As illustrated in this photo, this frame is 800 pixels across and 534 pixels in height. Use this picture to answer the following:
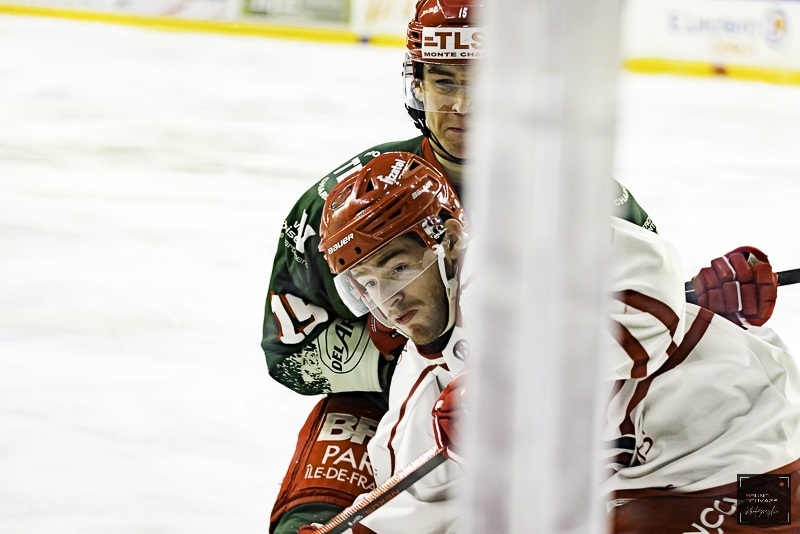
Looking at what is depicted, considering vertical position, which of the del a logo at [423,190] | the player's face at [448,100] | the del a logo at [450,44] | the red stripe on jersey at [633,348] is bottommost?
the red stripe on jersey at [633,348]

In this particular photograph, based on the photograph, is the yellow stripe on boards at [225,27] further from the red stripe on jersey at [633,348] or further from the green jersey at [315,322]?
the red stripe on jersey at [633,348]

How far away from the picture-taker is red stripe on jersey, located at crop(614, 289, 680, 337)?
896 millimetres

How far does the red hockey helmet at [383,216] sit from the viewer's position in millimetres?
1109

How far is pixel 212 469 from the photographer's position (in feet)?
5.70

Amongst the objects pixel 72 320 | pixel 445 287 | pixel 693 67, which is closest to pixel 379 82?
pixel 693 67

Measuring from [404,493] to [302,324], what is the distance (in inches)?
12.9

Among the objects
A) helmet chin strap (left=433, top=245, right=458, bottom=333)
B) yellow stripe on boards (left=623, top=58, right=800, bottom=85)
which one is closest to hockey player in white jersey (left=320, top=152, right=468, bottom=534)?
helmet chin strap (left=433, top=245, right=458, bottom=333)

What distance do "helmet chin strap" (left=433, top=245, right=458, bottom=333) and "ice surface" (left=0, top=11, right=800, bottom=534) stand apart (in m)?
0.29

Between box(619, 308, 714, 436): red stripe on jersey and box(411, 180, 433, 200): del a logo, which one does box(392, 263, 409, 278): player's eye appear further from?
box(619, 308, 714, 436): red stripe on jersey

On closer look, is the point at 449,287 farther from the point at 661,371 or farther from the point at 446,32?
the point at 446,32

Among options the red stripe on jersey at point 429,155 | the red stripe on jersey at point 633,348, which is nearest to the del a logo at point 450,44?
the red stripe on jersey at point 429,155

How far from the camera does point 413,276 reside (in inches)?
43.7

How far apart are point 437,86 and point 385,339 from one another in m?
0.34

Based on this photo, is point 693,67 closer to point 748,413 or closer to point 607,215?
point 748,413
